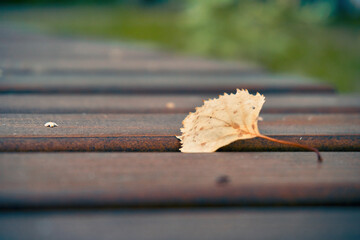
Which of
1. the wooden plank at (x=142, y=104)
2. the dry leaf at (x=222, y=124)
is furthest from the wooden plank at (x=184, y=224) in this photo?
the wooden plank at (x=142, y=104)

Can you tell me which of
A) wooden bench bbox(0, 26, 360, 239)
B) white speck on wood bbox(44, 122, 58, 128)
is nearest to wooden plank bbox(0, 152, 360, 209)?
wooden bench bbox(0, 26, 360, 239)

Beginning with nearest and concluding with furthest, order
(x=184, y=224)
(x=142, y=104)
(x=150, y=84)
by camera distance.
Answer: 1. (x=184, y=224)
2. (x=142, y=104)
3. (x=150, y=84)

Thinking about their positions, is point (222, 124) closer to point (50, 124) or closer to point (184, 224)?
point (184, 224)

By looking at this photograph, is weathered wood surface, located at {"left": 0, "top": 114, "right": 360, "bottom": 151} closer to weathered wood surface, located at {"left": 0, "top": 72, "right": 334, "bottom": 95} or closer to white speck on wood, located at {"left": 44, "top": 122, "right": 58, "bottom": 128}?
white speck on wood, located at {"left": 44, "top": 122, "right": 58, "bottom": 128}

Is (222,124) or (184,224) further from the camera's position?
(222,124)

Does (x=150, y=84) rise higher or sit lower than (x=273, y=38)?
lower

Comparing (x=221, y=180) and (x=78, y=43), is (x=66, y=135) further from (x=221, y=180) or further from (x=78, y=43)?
(x=78, y=43)

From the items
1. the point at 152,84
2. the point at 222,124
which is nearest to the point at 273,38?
the point at 152,84

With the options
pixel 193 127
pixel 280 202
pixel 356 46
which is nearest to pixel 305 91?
pixel 193 127
